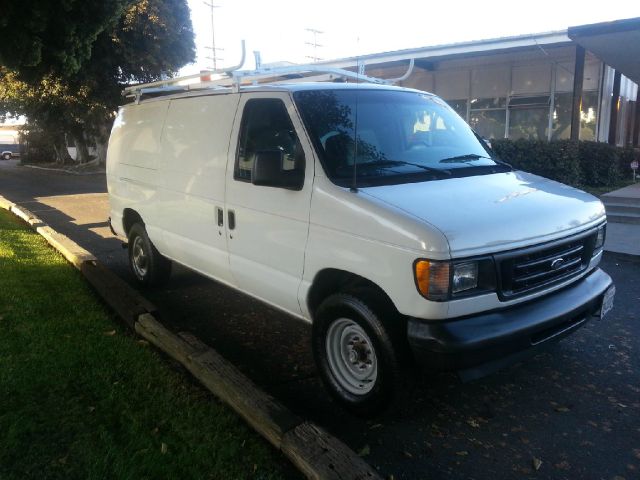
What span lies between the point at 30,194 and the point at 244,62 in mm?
16270

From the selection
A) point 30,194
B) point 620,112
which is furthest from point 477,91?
point 30,194

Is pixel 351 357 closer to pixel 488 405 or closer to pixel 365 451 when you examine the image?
pixel 365 451

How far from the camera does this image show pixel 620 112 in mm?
20875

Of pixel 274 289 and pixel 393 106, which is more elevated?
pixel 393 106

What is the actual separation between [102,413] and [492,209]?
8.85 feet

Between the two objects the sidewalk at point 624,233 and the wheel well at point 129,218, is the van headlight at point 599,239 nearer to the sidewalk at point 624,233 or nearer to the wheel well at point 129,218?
the sidewalk at point 624,233

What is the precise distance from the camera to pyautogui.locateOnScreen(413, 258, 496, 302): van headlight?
301cm

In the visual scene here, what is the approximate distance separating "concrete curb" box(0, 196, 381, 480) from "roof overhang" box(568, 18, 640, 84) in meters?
11.8

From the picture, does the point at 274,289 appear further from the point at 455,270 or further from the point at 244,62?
the point at 244,62

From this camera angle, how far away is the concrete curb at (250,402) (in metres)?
2.81

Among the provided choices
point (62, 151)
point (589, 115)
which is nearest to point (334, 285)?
point (589, 115)

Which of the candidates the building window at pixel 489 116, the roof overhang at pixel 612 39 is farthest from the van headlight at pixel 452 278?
the building window at pixel 489 116

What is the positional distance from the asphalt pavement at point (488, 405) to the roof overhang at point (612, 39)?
867cm

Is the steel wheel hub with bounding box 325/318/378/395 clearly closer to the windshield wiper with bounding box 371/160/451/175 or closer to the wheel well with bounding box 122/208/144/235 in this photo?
the windshield wiper with bounding box 371/160/451/175
